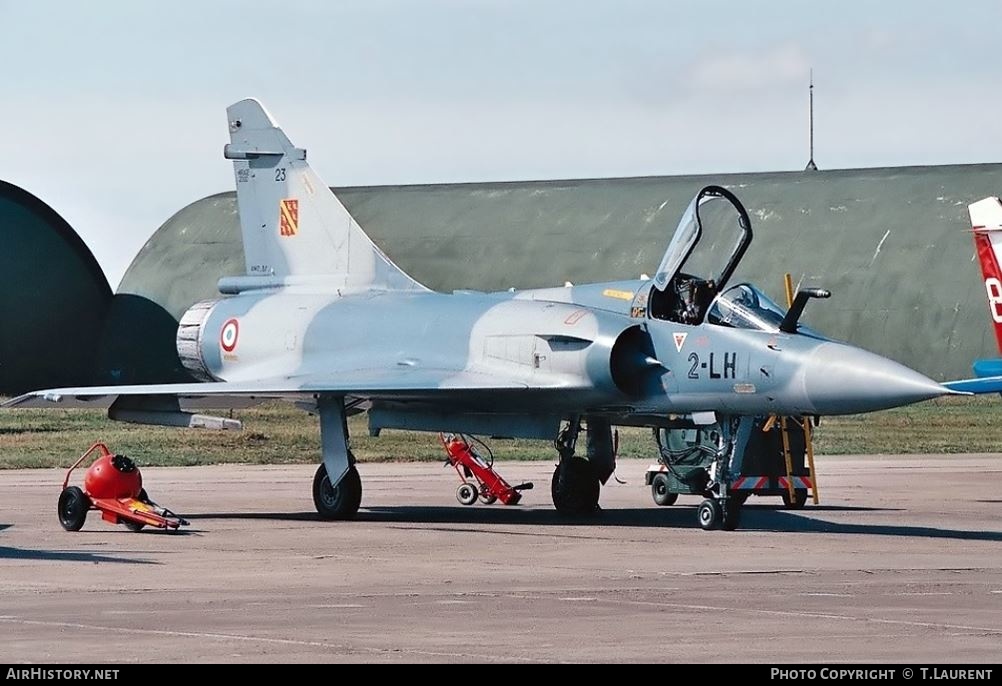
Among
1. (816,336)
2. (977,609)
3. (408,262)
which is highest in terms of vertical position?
(408,262)

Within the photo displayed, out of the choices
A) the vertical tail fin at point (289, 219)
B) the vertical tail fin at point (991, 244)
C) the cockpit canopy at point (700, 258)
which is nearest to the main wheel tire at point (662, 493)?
the vertical tail fin at point (289, 219)

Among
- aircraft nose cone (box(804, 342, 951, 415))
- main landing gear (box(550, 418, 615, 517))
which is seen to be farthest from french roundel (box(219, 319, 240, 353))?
aircraft nose cone (box(804, 342, 951, 415))

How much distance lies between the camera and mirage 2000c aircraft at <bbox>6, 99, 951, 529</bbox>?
1894 centimetres

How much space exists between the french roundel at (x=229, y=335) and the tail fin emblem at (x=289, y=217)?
57.5 inches

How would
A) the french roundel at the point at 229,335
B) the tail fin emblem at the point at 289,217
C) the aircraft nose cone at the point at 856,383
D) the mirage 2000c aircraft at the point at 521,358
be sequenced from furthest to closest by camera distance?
the tail fin emblem at the point at 289,217
the french roundel at the point at 229,335
the mirage 2000c aircraft at the point at 521,358
the aircraft nose cone at the point at 856,383

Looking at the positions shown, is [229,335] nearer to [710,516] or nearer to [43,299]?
[710,516]

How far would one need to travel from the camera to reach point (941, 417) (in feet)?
145

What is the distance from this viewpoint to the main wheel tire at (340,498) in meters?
21.2

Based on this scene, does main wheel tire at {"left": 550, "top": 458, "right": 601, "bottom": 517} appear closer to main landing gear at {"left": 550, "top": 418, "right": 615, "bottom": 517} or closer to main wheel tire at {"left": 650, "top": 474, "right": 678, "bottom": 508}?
main landing gear at {"left": 550, "top": 418, "right": 615, "bottom": 517}

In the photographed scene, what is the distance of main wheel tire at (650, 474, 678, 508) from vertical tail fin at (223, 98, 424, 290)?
12.2 feet

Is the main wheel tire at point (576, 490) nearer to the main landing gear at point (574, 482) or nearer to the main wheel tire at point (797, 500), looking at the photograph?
the main landing gear at point (574, 482)

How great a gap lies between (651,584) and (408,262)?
37669mm

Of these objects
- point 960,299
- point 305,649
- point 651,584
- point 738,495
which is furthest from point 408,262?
point 305,649

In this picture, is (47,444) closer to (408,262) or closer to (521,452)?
(521,452)
